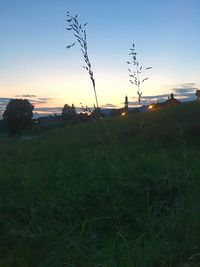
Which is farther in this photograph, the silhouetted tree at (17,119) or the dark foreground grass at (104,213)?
the silhouetted tree at (17,119)

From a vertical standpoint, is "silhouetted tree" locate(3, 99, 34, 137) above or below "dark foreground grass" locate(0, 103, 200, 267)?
below

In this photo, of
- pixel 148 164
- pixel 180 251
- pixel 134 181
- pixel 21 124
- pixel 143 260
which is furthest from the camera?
pixel 21 124

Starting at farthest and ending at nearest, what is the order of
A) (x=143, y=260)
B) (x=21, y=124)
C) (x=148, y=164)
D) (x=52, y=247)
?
(x=21, y=124) → (x=148, y=164) → (x=52, y=247) → (x=143, y=260)

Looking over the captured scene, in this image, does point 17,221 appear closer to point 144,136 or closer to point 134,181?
point 134,181

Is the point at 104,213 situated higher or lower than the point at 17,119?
higher

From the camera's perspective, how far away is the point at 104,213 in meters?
6.07

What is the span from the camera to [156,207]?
6035mm

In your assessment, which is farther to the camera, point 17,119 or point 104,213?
→ point 17,119

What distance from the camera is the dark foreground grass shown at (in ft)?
10.5

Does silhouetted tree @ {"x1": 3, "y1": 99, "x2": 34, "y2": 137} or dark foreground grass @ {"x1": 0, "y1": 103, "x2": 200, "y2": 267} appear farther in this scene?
silhouetted tree @ {"x1": 3, "y1": 99, "x2": 34, "y2": 137}

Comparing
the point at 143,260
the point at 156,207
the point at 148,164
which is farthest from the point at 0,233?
the point at 148,164

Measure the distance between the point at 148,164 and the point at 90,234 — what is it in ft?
13.4

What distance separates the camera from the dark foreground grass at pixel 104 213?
3.21m

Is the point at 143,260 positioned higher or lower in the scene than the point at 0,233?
higher
